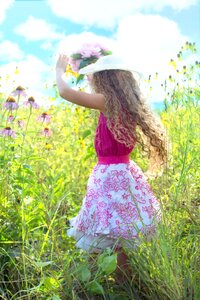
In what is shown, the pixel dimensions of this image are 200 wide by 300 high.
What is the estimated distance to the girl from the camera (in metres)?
2.55

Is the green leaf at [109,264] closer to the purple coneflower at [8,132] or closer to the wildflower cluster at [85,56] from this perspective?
the purple coneflower at [8,132]

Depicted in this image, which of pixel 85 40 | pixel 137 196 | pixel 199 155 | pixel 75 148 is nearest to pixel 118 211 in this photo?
pixel 137 196

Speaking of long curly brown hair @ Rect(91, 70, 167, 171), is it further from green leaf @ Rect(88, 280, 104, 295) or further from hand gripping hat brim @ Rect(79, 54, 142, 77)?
green leaf @ Rect(88, 280, 104, 295)

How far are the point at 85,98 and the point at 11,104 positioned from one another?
0.45 m

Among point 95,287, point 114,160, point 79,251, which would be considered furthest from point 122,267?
point 114,160

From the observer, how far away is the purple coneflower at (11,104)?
9.66ft

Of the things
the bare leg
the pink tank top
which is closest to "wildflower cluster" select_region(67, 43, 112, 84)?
the pink tank top

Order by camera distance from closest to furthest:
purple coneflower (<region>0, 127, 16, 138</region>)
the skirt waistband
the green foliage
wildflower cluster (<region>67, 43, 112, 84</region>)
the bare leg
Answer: the green foliage
the bare leg
the skirt waistband
purple coneflower (<region>0, 127, 16, 138</region>)
wildflower cluster (<region>67, 43, 112, 84</region>)

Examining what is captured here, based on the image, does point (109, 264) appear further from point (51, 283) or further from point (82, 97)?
point (82, 97)

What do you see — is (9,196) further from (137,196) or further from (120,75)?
(120,75)

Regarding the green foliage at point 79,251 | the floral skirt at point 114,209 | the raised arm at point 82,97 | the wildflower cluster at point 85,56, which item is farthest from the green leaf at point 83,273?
the wildflower cluster at point 85,56

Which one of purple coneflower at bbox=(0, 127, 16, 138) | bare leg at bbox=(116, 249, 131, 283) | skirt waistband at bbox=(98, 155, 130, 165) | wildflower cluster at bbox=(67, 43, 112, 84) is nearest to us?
bare leg at bbox=(116, 249, 131, 283)

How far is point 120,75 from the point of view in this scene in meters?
2.82

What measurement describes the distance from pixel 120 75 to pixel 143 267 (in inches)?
39.8
